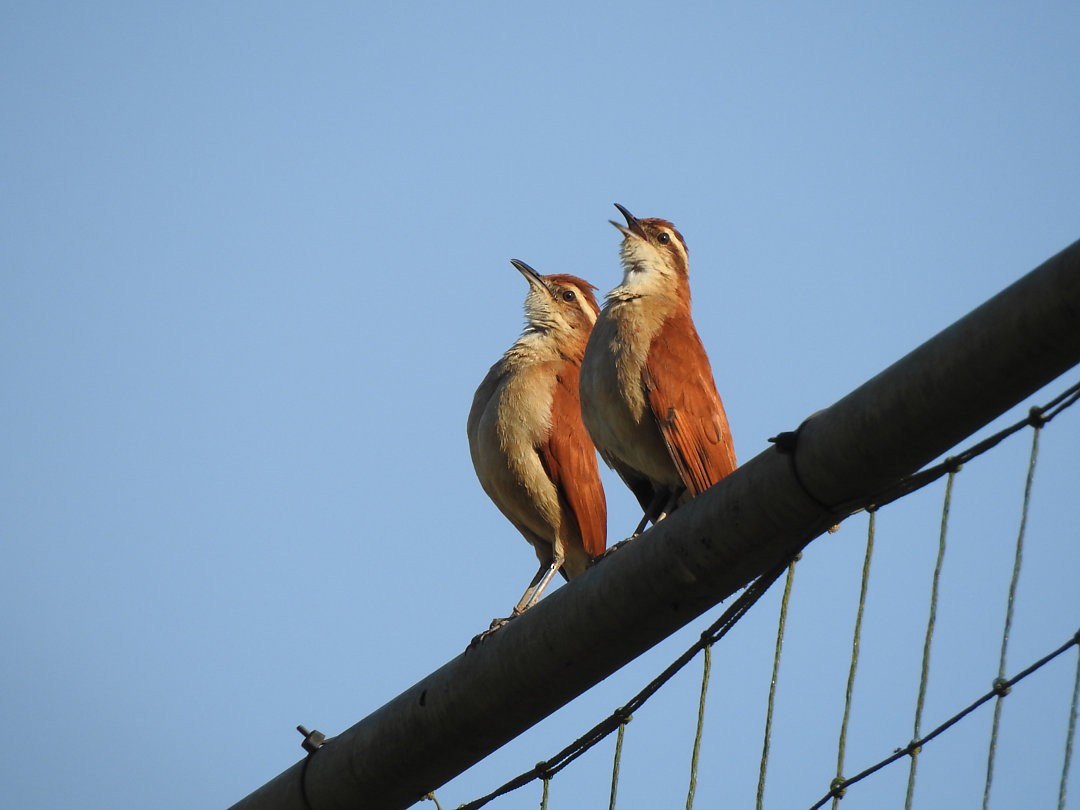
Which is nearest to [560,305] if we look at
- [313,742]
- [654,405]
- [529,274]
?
[529,274]

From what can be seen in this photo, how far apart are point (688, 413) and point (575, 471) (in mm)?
1616

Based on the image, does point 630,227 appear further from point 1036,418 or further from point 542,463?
point 1036,418

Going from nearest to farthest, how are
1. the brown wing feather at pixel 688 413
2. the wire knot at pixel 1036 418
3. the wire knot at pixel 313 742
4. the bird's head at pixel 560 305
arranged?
the wire knot at pixel 1036 418
the wire knot at pixel 313 742
the brown wing feather at pixel 688 413
the bird's head at pixel 560 305

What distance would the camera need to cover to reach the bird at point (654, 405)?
7.01 meters

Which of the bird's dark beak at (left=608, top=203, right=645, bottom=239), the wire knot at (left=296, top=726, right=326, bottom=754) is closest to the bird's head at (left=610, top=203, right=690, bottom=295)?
the bird's dark beak at (left=608, top=203, right=645, bottom=239)

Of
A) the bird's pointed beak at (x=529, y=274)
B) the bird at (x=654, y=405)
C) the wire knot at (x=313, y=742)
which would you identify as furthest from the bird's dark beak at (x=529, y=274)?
the wire knot at (x=313, y=742)

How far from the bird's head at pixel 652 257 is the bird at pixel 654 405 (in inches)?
11.1

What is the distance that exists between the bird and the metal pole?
2.60 metres

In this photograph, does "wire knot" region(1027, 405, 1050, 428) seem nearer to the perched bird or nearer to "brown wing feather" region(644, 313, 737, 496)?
"brown wing feather" region(644, 313, 737, 496)

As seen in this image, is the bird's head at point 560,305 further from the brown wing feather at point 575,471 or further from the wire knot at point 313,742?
the wire knot at point 313,742

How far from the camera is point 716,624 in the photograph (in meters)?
4.33

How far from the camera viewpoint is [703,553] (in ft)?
12.5

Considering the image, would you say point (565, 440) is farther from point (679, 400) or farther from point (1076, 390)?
point (1076, 390)

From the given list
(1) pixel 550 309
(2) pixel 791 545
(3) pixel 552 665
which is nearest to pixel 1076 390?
(2) pixel 791 545
